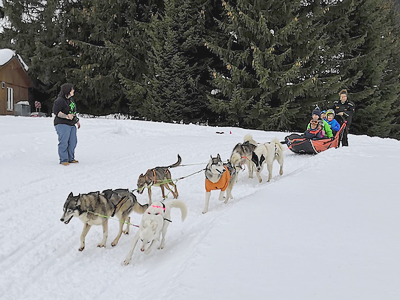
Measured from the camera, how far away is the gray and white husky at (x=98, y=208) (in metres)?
4.16

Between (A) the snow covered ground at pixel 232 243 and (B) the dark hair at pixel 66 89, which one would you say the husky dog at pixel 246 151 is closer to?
(A) the snow covered ground at pixel 232 243

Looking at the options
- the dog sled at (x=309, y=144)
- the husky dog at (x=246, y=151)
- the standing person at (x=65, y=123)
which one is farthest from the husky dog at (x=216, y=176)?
the dog sled at (x=309, y=144)

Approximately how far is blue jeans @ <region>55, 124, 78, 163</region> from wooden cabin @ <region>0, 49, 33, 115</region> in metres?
16.0

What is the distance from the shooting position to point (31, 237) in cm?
450

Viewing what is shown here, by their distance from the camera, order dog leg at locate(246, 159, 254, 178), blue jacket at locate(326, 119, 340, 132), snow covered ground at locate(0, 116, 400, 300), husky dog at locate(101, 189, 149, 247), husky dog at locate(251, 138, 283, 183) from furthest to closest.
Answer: blue jacket at locate(326, 119, 340, 132)
dog leg at locate(246, 159, 254, 178)
husky dog at locate(251, 138, 283, 183)
husky dog at locate(101, 189, 149, 247)
snow covered ground at locate(0, 116, 400, 300)

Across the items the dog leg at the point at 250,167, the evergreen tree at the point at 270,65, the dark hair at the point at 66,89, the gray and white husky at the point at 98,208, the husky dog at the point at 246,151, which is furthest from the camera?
the evergreen tree at the point at 270,65

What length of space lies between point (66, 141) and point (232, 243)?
6102 millimetres

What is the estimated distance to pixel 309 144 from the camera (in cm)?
952

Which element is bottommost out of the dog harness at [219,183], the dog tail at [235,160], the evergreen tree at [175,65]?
the dog harness at [219,183]

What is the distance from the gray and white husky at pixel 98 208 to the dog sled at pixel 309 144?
20.0ft

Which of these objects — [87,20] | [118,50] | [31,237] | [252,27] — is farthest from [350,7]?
[31,237]

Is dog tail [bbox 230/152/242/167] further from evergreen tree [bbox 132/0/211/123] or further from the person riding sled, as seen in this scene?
evergreen tree [bbox 132/0/211/123]

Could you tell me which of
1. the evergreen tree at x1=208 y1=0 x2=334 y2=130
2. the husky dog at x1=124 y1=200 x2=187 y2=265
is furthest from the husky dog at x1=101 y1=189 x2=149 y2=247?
the evergreen tree at x1=208 y1=0 x2=334 y2=130

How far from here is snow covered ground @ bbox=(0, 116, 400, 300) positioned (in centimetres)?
281
